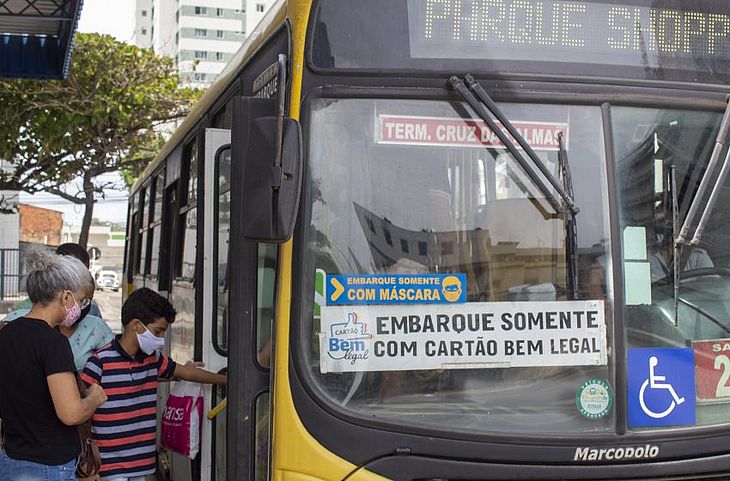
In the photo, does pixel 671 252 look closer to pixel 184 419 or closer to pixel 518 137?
pixel 518 137

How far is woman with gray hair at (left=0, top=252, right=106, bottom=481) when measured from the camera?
371cm

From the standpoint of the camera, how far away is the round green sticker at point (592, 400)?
3.22 meters

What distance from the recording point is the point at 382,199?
325 centimetres

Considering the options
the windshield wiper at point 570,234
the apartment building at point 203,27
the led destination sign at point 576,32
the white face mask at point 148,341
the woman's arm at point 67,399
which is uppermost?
the apartment building at point 203,27

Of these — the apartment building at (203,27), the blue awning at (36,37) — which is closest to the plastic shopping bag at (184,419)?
the blue awning at (36,37)

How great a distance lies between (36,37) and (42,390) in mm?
8449

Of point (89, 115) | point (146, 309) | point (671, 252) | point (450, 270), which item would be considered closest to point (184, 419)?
point (146, 309)

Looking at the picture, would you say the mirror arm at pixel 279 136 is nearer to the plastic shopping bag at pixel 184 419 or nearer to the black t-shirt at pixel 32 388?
the black t-shirt at pixel 32 388

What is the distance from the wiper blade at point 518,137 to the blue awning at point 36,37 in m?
7.24

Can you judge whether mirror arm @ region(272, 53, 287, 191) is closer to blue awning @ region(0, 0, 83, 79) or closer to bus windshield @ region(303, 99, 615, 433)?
bus windshield @ region(303, 99, 615, 433)

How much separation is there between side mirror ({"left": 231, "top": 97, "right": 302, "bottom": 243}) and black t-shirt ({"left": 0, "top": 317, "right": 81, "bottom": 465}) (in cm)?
127

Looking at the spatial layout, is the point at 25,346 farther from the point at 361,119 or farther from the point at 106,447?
the point at 361,119

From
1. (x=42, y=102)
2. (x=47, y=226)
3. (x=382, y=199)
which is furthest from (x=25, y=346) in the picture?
(x=47, y=226)

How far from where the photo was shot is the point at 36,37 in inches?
436
